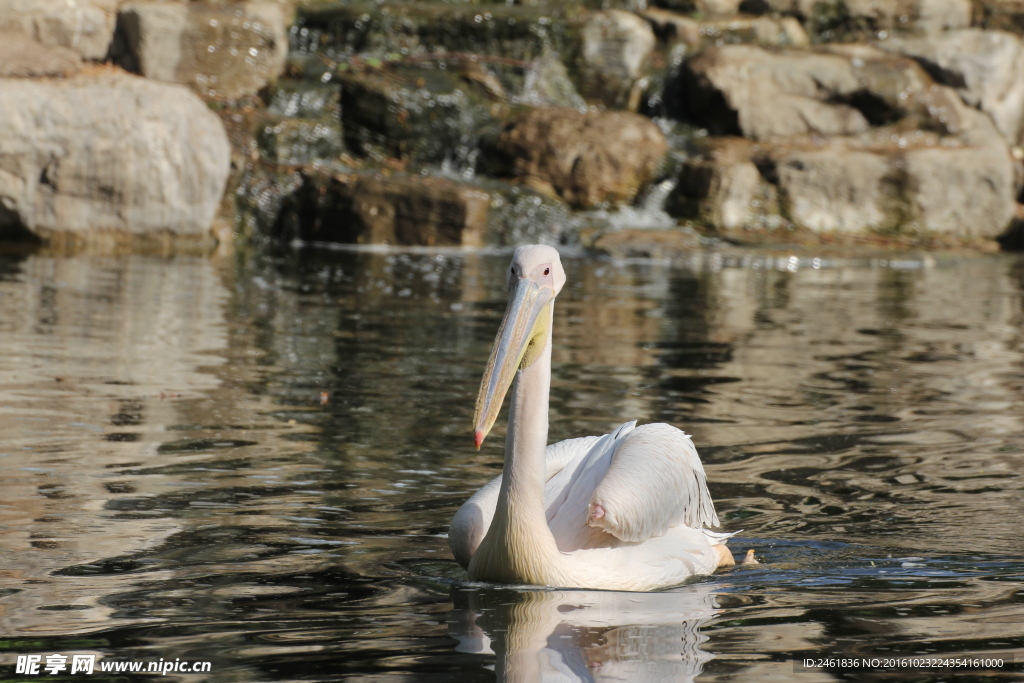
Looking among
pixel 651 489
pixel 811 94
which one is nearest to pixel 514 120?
pixel 811 94

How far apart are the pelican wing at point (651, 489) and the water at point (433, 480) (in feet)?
0.76

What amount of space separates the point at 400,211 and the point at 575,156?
10.4 ft

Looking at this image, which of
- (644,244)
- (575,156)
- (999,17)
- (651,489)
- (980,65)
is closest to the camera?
(651,489)

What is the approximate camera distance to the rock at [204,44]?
18.0 m

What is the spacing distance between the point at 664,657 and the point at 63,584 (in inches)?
71.8

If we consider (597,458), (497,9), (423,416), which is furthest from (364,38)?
(597,458)

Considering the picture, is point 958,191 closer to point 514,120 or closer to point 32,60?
point 514,120

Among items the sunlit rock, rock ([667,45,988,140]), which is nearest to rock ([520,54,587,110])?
rock ([667,45,988,140])

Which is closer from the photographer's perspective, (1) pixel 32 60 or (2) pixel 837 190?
(1) pixel 32 60

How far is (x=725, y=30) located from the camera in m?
22.6

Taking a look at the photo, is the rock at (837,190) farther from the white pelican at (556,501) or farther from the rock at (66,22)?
the white pelican at (556,501)

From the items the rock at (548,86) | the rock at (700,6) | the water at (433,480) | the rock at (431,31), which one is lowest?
the water at (433,480)

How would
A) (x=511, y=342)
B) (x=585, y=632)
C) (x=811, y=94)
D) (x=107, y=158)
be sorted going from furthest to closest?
(x=811, y=94), (x=107, y=158), (x=511, y=342), (x=585, y=632)

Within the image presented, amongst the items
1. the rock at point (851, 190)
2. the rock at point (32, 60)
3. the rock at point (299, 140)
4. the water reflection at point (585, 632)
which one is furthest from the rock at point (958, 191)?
the water reflection at point (585, 632)
